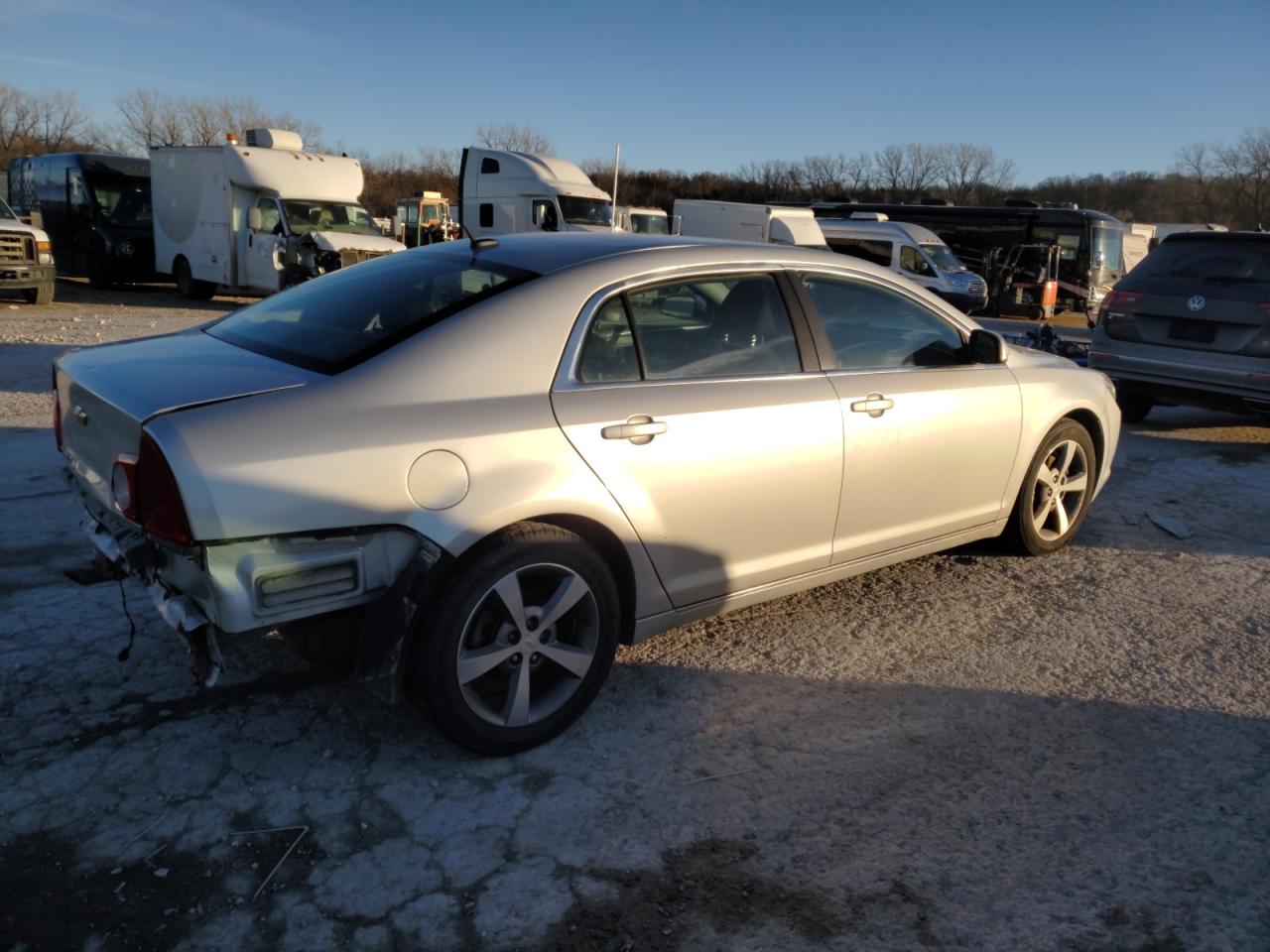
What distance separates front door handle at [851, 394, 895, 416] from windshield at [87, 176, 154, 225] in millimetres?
20342

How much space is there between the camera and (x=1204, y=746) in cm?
335

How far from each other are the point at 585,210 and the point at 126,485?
19.1 metres

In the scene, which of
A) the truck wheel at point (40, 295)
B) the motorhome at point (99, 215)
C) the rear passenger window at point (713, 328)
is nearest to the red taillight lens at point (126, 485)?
the rear passenger window at point (713, 328)

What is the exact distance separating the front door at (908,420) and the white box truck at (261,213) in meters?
13.6

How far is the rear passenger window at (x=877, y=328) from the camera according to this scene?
399cm

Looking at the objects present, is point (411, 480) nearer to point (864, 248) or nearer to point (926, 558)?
point (926, 558)

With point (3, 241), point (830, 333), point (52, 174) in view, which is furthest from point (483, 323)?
point (52, 174)

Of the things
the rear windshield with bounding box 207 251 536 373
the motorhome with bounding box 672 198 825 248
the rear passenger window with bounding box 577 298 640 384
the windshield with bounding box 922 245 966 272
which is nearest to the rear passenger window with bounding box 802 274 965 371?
the rear passenger window with bounding box 577 298 640 384

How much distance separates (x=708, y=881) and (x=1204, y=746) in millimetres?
1933

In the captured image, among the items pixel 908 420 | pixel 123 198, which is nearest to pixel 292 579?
pixel 908 420

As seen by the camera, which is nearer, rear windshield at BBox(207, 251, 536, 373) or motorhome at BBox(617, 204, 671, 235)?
rear windshield at BBox(207, 251, 536, 373)

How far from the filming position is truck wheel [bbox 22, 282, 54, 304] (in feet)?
53.3

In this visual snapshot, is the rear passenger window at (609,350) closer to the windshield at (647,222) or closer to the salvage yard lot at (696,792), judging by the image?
the salvage yard lot at (696,792)

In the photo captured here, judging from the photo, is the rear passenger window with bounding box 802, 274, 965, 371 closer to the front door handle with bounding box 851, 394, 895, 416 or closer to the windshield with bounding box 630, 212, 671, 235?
the front door handle with bounding box 851, 394, 895, 416
